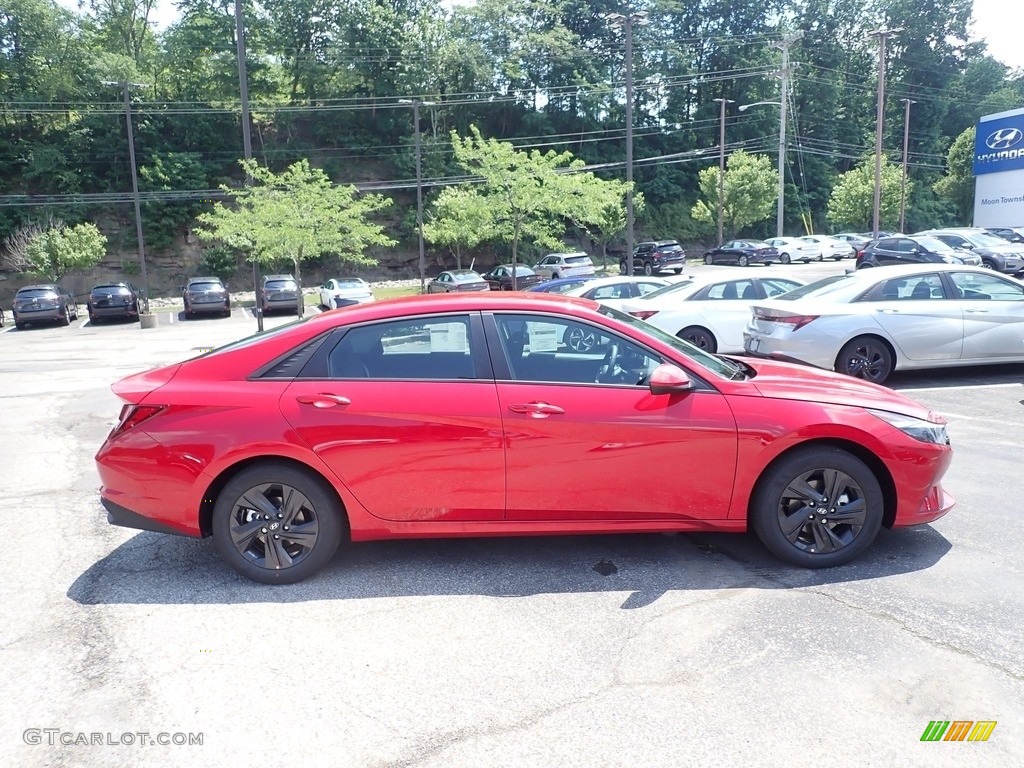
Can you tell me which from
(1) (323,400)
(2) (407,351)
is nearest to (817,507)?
(2) (407,351)

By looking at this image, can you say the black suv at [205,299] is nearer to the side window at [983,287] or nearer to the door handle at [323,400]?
the side window at [983,287]

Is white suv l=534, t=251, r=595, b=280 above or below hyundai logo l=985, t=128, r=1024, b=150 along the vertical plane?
below

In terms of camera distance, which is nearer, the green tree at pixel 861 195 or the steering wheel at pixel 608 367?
the steering wheel at pixel 608 367

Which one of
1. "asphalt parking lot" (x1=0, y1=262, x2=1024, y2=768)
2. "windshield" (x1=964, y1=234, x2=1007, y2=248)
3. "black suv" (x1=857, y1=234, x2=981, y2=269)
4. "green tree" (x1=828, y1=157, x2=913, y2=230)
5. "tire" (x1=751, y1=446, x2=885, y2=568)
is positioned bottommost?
"asphalt parking lot" (x1=0, y1=262, x2=1024, y2=768)

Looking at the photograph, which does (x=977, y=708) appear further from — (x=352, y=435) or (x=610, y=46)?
(x=610, y=46)

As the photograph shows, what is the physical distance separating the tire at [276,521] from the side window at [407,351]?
0.63 m

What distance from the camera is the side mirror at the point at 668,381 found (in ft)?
13.5

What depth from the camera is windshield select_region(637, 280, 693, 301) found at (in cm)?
1229

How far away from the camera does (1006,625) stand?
3664mm

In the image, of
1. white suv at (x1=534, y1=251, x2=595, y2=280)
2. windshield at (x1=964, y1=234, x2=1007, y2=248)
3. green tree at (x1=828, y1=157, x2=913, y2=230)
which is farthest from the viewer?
A: green tree at (x1=828, y1=157, x2=913, y2=230)

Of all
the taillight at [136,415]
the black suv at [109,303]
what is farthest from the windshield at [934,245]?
the black suv at [109,303]

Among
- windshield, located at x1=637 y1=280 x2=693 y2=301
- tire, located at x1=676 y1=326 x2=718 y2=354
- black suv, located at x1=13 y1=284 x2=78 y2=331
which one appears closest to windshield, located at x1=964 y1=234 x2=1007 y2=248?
windshield, located at x1=637 y1=280 x2=693 y2=301

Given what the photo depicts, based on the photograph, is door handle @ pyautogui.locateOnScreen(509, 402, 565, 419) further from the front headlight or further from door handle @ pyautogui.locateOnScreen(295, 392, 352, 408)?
the front headlight

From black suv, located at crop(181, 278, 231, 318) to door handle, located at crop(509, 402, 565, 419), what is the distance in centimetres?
3109
